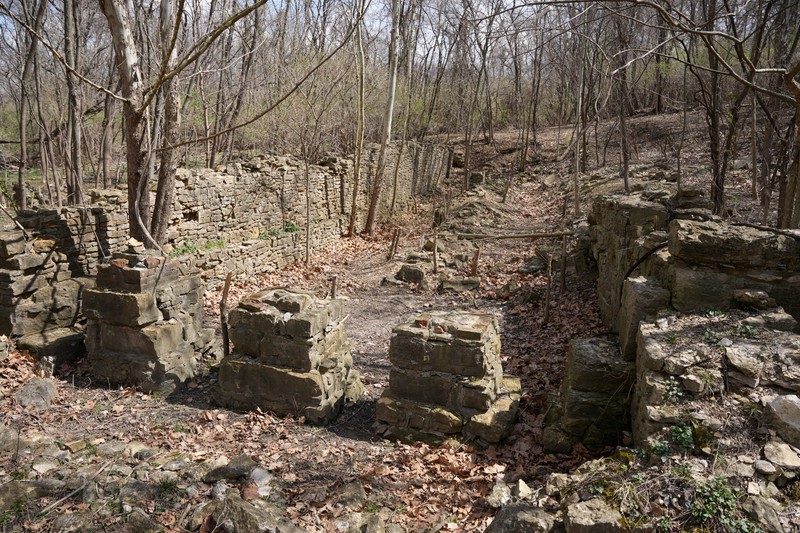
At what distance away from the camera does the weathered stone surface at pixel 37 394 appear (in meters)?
5.76

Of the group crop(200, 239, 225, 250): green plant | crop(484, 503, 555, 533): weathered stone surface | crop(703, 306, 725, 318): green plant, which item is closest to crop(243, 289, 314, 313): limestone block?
crop(484, 503, 555, 533): weathered stone surface

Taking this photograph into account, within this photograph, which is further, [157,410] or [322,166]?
[322,166]

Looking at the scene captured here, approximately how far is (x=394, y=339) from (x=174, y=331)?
3.07m

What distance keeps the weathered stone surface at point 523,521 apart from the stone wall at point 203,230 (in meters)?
5.70

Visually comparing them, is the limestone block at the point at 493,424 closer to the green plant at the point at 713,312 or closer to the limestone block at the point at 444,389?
the limestone block at the point at 444,389

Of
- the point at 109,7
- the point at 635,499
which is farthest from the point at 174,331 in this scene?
the point at 635,499

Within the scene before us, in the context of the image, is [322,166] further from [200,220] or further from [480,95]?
[480,95]

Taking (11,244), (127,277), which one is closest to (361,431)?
(127,277)

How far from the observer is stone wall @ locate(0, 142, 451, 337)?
23.5 feet

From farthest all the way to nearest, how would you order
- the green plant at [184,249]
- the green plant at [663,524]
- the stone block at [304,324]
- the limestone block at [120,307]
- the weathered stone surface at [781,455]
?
the green plant at [184,249] → the limestone block at [120,307] → the stone block at [304,324] → the weathered stone surface at [781,455] → the green plant at [663,524]

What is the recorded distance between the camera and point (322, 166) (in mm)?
16953

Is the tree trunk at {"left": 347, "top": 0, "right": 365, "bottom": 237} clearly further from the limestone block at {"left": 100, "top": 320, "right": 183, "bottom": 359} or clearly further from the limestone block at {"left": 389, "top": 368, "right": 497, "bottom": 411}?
the limestone block at {"left": 389, "top": 368, "right": 497, "bottom": 411}

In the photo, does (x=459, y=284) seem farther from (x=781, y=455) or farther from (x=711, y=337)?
(x=781, y=455)

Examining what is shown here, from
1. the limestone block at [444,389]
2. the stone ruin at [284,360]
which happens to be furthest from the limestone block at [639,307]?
the stone ruin at [284,360]
